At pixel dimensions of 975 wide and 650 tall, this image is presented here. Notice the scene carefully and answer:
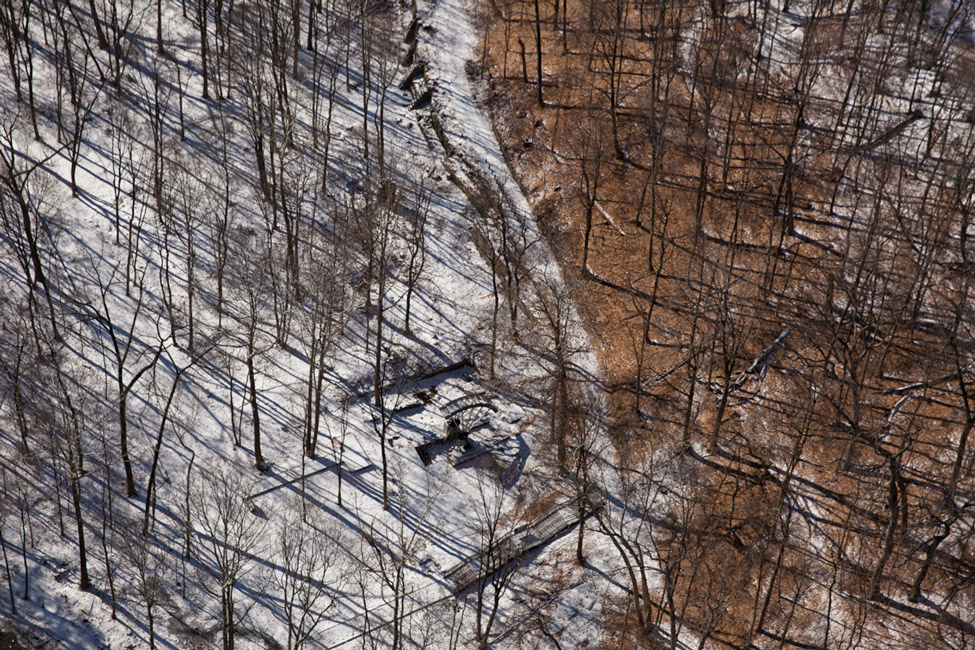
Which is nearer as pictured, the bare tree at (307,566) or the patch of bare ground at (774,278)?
the bare tree at (307,566)

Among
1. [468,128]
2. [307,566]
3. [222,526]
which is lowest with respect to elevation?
[307,566]

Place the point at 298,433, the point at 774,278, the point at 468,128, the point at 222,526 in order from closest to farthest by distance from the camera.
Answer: the point at 222,526 < the point at 298,433 < the point at 774,278 < the point at 468,128

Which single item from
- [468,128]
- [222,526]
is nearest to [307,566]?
[222,526]

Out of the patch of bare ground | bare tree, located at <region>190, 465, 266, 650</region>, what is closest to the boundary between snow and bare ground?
the patch of bare ground

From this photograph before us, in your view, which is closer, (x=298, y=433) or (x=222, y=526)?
(x=222, y=526)

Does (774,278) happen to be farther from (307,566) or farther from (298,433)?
(307,566)

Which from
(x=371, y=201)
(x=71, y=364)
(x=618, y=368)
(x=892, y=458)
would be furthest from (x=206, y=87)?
(x=892, y=458)

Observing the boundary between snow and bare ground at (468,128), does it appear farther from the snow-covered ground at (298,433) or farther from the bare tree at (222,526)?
the bare tree at (222,526)

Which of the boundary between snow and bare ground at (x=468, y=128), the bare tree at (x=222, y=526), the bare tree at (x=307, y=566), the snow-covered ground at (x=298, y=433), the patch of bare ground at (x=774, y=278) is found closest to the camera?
the bare tree at (x=307, y=566)

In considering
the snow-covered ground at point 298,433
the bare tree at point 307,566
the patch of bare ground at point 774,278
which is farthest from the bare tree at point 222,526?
the patch of bare ground at point 774,278

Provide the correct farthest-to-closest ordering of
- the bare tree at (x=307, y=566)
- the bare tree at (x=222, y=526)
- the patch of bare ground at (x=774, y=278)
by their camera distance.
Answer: the bare tree at (x=222, y=526)
the patch of bare ground at (x=774, y=278)
the bare tree at (x=307, y=566)

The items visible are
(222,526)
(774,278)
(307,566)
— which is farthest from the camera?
(774,278)
